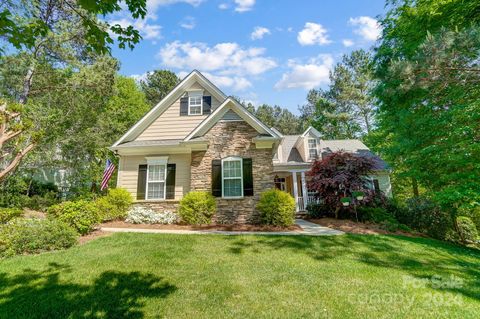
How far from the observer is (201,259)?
5539 mm

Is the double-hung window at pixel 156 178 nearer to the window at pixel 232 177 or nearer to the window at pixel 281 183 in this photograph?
the window at pixel 232 177

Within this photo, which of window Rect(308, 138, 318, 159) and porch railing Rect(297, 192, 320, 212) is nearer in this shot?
porch railing Rect(297, 192, 320, 212)

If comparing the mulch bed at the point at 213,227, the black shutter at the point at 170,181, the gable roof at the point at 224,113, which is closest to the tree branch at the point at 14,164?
the mulch bed at the point at 213,227

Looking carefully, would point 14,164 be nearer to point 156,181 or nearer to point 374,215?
point 156,181

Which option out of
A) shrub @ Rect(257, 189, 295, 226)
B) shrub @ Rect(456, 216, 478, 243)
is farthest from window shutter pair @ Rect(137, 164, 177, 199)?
shrub @ Rect(456, 216, 478, 243)

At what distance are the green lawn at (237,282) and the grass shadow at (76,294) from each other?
0.05 feet

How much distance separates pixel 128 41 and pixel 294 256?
5836 millimetres

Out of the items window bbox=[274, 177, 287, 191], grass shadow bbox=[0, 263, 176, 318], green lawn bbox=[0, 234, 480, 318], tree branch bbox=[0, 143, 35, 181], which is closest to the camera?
grass shadow bbox=[0, 263, 176, 318]

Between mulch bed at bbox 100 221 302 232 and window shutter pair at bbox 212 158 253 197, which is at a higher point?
window shutter pair at bbox 212 158 253 197

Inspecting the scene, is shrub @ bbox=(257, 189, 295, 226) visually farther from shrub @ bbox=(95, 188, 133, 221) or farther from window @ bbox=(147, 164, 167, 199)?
shrub @ bbox=(95, 188, 133, 221)

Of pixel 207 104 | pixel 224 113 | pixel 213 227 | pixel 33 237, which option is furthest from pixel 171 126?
pixel 33 237

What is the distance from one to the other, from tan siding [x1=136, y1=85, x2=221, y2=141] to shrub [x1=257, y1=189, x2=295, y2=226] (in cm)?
580

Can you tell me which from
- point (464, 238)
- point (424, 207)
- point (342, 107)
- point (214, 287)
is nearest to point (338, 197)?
point (424, 207)

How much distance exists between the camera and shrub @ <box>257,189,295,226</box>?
9453mm
